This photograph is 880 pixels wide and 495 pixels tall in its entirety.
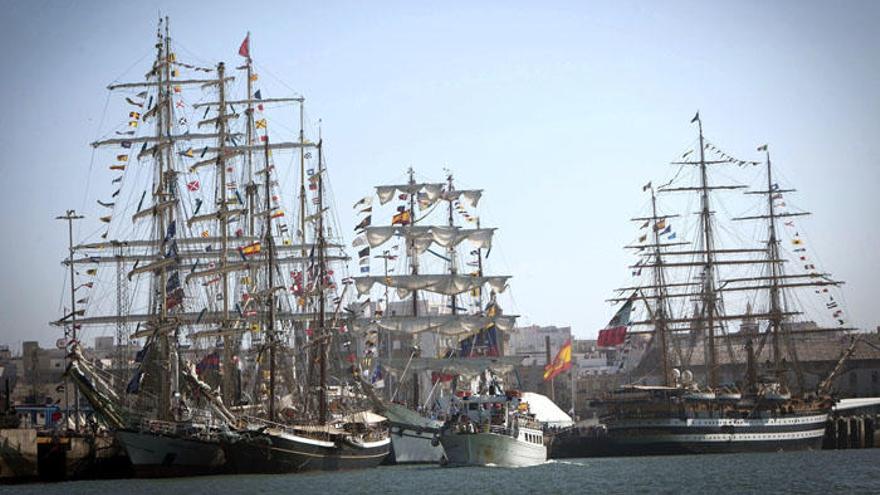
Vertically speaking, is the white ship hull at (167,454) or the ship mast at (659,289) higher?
the ship mast at (659,289)

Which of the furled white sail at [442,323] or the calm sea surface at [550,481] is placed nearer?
the calm sea surface at [550,481]

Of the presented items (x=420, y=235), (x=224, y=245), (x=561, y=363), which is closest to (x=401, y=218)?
(x=420, y=235)

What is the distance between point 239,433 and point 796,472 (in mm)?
30168

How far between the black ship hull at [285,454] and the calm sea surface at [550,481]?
1.32 m

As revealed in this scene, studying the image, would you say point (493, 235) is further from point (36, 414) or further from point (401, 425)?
point (36, 414)

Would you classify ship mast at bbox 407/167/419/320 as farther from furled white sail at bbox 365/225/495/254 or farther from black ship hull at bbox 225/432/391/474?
black ship hull at bbox 225/432/391/474

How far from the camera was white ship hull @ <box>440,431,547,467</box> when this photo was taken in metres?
83.3

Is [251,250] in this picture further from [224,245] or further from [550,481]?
[550,481]

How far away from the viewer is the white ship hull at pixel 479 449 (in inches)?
3280

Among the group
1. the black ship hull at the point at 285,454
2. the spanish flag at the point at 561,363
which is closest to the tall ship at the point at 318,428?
the black ship hull at the point at 285,454

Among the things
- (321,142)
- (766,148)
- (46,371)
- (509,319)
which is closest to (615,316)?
(509,319)

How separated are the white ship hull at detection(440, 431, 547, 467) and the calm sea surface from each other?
82 centimetres

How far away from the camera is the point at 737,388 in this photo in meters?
116

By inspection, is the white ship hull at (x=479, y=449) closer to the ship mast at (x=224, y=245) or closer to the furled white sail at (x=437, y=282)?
the ship mast at (x=224, y=245)
